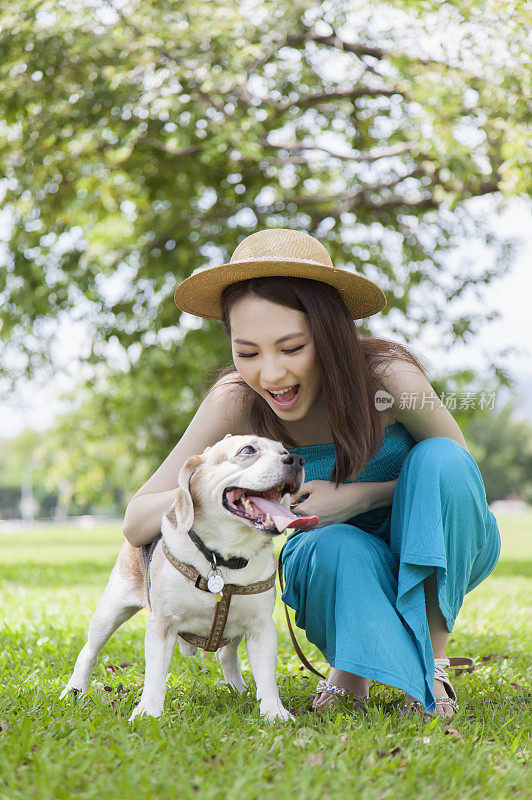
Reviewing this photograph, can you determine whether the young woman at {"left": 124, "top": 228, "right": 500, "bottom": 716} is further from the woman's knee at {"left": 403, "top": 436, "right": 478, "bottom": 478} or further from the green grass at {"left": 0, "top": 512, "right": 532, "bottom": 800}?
the green grass at {"left": 0, "top": 512, "right": 532, "bottom": 800}

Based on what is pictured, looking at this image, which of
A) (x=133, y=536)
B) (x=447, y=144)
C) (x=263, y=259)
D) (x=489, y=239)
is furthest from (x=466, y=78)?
(x=133, y=536)

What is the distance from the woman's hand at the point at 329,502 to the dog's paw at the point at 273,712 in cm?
74

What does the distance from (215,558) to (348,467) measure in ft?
2.28

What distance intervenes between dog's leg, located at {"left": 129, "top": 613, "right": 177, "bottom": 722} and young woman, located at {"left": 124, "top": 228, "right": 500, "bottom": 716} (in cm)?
41

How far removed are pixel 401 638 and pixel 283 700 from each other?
733mm

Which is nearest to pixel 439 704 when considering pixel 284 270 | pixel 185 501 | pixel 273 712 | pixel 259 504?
pixel 273 712

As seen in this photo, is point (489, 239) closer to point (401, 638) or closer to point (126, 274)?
point (126, 274)

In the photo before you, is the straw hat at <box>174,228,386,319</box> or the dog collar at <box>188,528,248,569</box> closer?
the dog collar at <box>188,528,248,569</box>

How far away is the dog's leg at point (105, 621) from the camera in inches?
133

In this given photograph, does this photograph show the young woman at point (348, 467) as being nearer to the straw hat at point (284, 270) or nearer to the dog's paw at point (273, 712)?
the straw hat at point (284, 270)

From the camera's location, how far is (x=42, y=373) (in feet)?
39.4

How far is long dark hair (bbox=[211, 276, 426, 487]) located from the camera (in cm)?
320

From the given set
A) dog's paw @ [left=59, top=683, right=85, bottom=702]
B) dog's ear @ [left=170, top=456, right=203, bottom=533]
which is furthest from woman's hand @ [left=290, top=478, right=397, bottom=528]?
dog's paw @ [left=59, top=683, right=85, bottom=702]

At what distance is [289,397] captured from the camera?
3.27 meters
